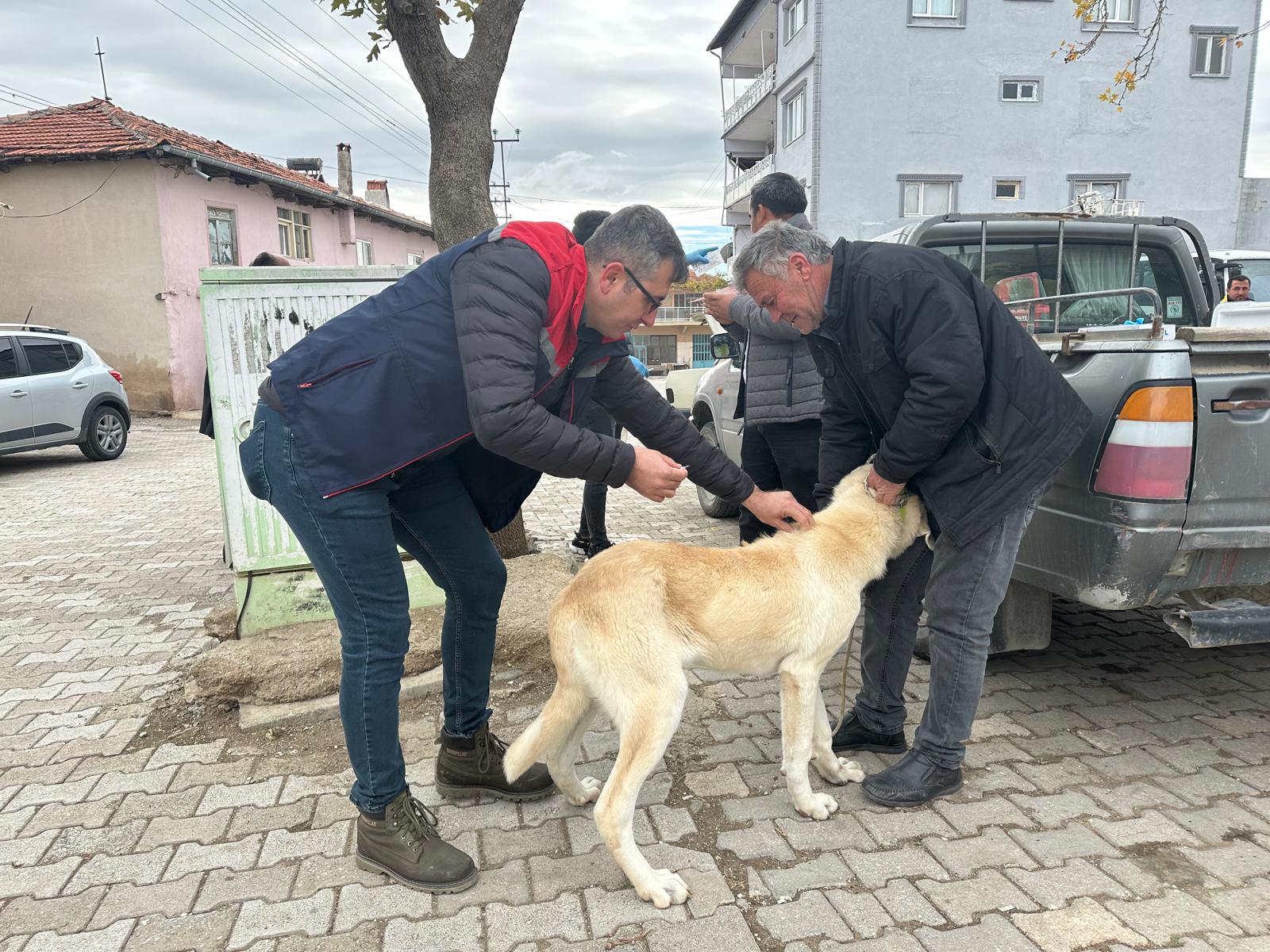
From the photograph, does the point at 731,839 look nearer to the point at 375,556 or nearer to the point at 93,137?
the point at 375,556

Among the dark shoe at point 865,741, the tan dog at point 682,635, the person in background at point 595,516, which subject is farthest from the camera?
the person in background at point 595,516

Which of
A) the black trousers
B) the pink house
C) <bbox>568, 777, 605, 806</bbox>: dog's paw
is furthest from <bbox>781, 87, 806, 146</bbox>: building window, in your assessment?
<bbox>568, 777, 605, 806</bbox>: dog's paw

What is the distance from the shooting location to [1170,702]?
12.0ft

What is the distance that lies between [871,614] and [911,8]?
85.2 feet

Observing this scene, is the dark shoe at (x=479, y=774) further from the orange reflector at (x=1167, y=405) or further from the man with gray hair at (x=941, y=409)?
the orange reflector at (x=1167, y=405)

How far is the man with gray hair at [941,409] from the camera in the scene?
8.50 feet

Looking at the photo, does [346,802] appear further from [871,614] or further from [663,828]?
[871,614]

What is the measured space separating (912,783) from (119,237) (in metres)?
19.6

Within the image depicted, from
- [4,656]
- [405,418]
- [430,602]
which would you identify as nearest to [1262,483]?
[405,418]

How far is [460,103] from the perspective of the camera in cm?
514

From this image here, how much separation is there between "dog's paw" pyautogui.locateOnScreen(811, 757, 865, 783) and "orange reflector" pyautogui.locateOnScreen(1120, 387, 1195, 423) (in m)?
1.63

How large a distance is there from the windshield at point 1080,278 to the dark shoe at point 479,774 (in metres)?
3.85

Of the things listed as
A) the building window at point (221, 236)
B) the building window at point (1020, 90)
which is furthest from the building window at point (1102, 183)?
the building window at point (221, 236)

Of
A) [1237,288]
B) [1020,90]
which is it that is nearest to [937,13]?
[1020,90]
